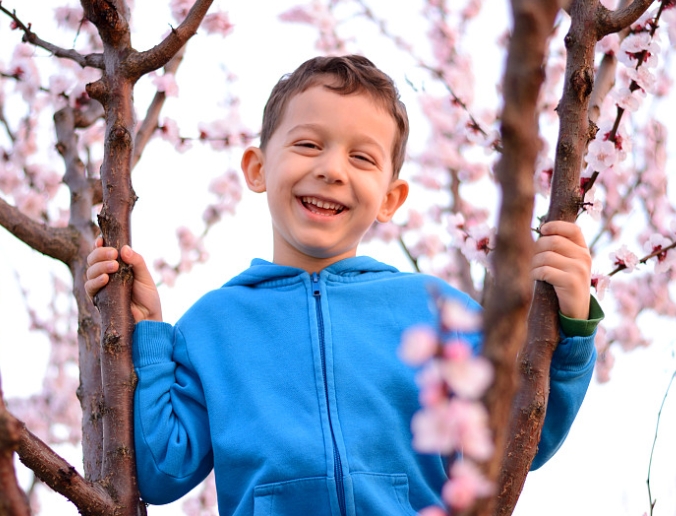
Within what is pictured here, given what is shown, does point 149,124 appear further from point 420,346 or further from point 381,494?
point 420,346

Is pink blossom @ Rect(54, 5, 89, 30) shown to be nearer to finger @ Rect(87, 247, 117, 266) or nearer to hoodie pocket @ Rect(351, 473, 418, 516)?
A: finger @ Rect(87, 247, 117, 266)

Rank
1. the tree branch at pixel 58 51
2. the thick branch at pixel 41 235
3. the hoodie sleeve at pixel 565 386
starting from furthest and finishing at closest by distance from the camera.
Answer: the thick branch at pixel 41 235
the tree branch at pixel 58 51
the hoodie sleeve at pixel 565 386

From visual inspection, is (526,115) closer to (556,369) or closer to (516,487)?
(516,487)

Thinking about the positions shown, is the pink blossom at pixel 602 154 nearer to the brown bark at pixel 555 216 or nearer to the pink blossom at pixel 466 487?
the brown bark at pixel 555 216

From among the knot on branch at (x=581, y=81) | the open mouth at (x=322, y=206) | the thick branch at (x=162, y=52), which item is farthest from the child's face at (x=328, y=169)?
the knot on branch at (x=581, y=81)

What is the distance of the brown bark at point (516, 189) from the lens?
0.52 m

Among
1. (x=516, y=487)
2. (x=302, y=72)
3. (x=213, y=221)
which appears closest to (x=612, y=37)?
(x=302, y=72)

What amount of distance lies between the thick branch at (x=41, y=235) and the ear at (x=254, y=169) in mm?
725

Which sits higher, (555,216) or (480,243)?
(480,243)

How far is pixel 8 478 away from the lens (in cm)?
76

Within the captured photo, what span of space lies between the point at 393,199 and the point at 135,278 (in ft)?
2.42


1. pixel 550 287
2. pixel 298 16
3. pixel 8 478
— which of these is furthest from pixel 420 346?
pixel 298 16

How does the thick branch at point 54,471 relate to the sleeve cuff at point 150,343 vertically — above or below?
below

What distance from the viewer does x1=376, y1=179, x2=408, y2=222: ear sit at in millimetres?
2035
